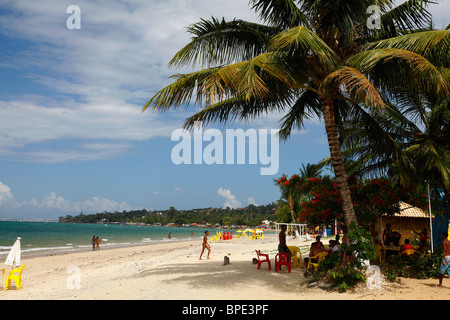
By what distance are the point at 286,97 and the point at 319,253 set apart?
14.6 feet

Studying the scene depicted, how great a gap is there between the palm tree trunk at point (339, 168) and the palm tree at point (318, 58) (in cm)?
2

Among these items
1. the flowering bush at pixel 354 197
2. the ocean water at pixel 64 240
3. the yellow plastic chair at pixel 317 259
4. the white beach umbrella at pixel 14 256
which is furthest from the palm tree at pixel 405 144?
the ocean water at pixel 64 240

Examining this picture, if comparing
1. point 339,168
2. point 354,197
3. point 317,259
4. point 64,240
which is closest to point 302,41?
point 339,168

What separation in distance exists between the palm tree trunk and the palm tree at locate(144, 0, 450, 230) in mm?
24

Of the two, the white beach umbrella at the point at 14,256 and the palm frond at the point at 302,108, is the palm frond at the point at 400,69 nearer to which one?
the palm frond at the point at 302,108

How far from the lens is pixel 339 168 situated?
905cm

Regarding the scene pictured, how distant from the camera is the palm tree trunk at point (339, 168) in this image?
888cm

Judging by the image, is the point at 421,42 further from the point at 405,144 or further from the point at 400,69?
the point at 405,144

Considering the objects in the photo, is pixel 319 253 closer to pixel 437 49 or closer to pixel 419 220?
pixel 437 49

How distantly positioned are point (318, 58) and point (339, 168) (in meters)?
2.66

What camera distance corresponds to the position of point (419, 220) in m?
22.5

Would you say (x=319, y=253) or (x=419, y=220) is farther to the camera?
(x=419, y=220)
